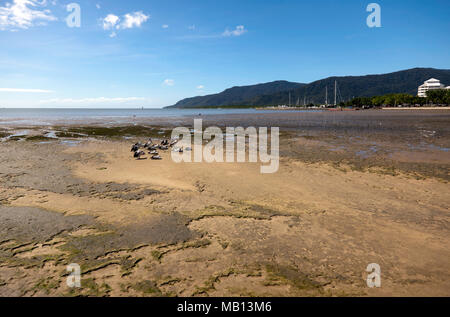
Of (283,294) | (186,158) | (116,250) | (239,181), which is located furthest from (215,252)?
(186,158)

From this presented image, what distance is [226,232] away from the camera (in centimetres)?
677

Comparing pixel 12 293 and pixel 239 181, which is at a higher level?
pixel 239 181

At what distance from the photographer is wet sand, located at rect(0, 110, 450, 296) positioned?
477cm

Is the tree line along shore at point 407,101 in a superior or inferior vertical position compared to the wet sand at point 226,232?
superior

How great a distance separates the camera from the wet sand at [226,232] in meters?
4.77

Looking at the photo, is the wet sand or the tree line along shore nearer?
the wet sand

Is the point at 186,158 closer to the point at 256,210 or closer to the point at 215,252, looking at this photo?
the point at 256,210

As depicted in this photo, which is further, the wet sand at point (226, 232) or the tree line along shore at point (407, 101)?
the tree line along shore at point (407, 101)

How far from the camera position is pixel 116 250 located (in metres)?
5.89

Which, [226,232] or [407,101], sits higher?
[407,101]

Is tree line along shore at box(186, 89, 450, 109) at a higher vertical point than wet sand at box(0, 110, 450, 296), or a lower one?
higher

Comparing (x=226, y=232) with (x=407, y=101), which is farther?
(x=407, y=101)
